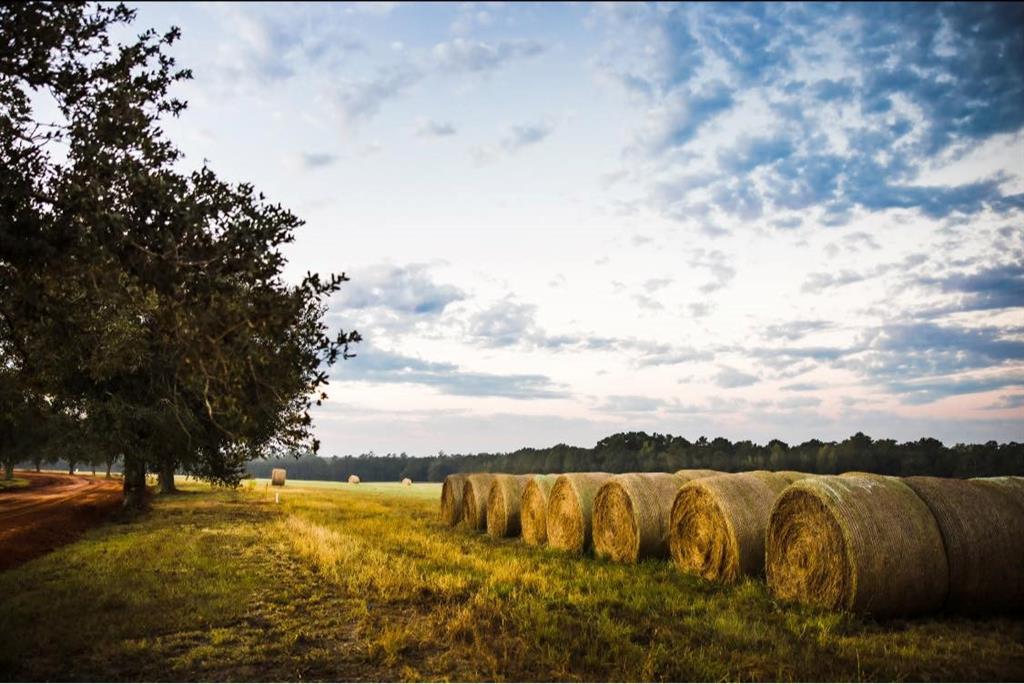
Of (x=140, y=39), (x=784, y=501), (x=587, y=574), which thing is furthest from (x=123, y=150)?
(x=784, y=501)

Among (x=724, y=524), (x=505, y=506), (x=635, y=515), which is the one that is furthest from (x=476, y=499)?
(x=724, y=524)

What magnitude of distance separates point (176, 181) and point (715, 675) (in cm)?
805

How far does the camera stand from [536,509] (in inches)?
738

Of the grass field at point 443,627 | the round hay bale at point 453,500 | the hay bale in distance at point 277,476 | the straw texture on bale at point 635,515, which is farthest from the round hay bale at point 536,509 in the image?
the hay bale in distance at point 277,476

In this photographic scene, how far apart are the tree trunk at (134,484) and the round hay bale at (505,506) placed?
734 inches

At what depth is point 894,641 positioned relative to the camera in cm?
818

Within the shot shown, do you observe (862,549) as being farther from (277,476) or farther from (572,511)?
(277,476)

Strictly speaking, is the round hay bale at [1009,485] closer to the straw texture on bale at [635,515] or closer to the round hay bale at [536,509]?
the straw texture on bale at [635,515]

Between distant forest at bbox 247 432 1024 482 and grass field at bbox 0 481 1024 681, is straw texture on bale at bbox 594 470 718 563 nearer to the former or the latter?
grass field at bbox 0 481 1024 681

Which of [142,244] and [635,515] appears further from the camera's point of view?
→ [635,515]

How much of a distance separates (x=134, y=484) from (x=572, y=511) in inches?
950

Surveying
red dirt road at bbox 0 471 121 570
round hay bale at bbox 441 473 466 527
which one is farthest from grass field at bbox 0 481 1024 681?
round hay bale at bbox 441 473 466 527

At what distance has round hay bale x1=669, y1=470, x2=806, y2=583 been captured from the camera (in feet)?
39.6

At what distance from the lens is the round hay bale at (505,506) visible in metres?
20.6
